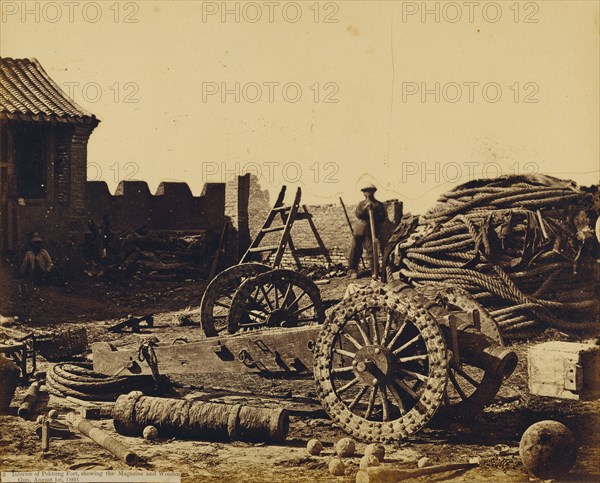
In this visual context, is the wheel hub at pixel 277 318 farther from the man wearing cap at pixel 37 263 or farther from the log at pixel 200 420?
the man wearing cap at pixel 37 263

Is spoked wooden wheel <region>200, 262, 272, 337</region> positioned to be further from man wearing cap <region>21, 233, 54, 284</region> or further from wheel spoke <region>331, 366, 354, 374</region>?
man wearing cap <region>21, 233, 54, 284</region>

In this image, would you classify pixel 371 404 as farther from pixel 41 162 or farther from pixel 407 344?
pixel 41 162

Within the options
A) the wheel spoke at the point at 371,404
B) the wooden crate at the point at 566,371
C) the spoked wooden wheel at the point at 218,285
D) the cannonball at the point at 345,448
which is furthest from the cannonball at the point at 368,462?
the spoked wooden wheel at the point at 218,285

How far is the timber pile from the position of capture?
507 inches

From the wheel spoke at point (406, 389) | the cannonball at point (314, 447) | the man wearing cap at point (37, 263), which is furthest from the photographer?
the man wearing cap at point (37, 263)

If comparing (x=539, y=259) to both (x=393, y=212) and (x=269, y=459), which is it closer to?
(x=269, y=459)

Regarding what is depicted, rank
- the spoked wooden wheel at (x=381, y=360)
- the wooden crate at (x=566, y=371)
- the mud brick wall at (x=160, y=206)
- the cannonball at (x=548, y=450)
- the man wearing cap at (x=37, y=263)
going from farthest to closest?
1. the mud brick wall at (x=160, y=206)
2. the man wearing cap at (x=37, y=263)
3. the wooden crate at (x=566, y=371)
4. the spoked wooden wheel at (x=381, y=360)
5. the cannonball at (x=548, y=450)

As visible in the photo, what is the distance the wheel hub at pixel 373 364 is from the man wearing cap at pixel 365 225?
22.4 ft

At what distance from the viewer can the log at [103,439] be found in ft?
15.7

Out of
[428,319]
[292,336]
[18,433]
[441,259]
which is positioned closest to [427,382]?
[428,319]

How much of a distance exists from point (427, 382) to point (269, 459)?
3.83 feet

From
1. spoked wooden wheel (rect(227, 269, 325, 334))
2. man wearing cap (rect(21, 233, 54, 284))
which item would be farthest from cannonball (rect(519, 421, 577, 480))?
man wearing cap (rect(21, 233, 54, 284))

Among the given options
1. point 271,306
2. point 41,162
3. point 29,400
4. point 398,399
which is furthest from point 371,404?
point 41,162

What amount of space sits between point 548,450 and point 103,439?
9.59 ft
